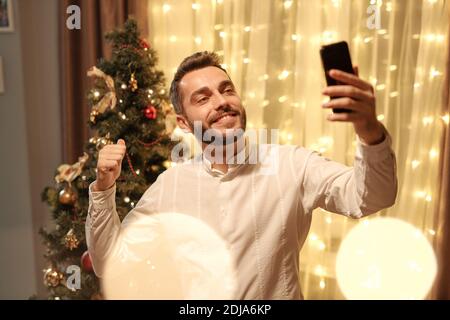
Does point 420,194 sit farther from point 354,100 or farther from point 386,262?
point 354,100

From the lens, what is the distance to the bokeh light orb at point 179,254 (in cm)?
100

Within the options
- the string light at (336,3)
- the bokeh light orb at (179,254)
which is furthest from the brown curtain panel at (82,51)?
the bokeh light orb at (179,254)

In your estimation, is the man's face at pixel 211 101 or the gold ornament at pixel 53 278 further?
the gold ornament at pixel 53 278

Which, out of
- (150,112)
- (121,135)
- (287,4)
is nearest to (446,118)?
(287,4)

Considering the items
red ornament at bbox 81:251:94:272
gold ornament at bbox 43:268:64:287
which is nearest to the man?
red ornament at bbox 81:251:94:272

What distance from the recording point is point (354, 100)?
722 mm

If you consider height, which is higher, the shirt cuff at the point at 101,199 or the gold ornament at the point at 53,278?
the shirt cuff at the point at 101,199

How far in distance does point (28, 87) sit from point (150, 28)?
694 mm

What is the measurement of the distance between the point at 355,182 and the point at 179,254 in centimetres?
48

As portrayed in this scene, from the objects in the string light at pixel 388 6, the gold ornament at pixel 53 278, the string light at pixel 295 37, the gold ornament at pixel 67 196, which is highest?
the string light at pixel 388 6

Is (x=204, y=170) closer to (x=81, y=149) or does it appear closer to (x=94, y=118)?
(x=94, y=118)

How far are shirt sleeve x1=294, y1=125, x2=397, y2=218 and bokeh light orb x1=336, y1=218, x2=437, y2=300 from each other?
92 cm

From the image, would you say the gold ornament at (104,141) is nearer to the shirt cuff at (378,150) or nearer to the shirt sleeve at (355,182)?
the shirt sleeve at (355,182)

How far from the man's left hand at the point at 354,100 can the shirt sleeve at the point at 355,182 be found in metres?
0.05
